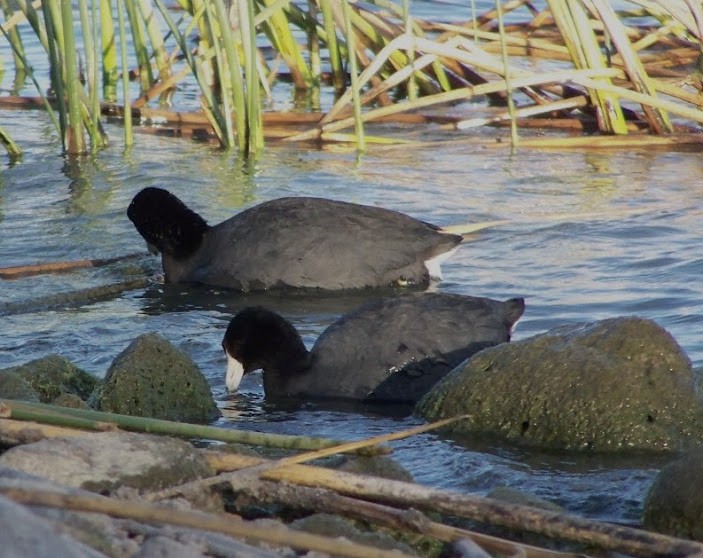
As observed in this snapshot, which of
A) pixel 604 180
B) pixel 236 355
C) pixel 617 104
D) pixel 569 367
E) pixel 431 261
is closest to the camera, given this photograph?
pixel 569 367

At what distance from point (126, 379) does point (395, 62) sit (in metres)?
6.30

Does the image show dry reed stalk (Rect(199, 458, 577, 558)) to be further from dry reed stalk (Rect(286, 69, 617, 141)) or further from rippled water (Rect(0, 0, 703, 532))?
dry reed stalk (Rect(286, 69, 617, 141))

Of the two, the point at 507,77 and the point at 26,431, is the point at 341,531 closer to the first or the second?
the point at 26,431

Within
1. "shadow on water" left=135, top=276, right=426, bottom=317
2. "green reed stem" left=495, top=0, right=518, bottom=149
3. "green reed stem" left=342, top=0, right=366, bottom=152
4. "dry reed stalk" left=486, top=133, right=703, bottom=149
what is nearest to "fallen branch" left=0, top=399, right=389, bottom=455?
"shadow on water" left=135, top=276, right=426, bottom=317

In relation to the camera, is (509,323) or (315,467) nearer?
(315,467)

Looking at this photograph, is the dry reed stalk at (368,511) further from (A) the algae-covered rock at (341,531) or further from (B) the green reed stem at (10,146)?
(B) the green reed stem at (10,146)

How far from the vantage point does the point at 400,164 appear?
29.9 feet

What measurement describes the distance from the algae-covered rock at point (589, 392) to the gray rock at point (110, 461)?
60.1 inches

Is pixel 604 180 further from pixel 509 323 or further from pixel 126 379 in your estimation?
pixel 126 379

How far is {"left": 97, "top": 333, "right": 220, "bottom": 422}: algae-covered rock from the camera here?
4.61 m

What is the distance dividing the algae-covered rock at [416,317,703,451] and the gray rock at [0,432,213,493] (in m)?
1.53

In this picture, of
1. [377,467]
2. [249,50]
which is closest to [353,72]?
[249,50]

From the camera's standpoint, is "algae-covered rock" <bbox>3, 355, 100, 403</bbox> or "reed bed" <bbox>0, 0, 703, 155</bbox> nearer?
"algae-covered rock" <bbox>3, 355, 100, 403</bbox>

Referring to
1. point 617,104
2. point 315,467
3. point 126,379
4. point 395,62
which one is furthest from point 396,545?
point 395,62
